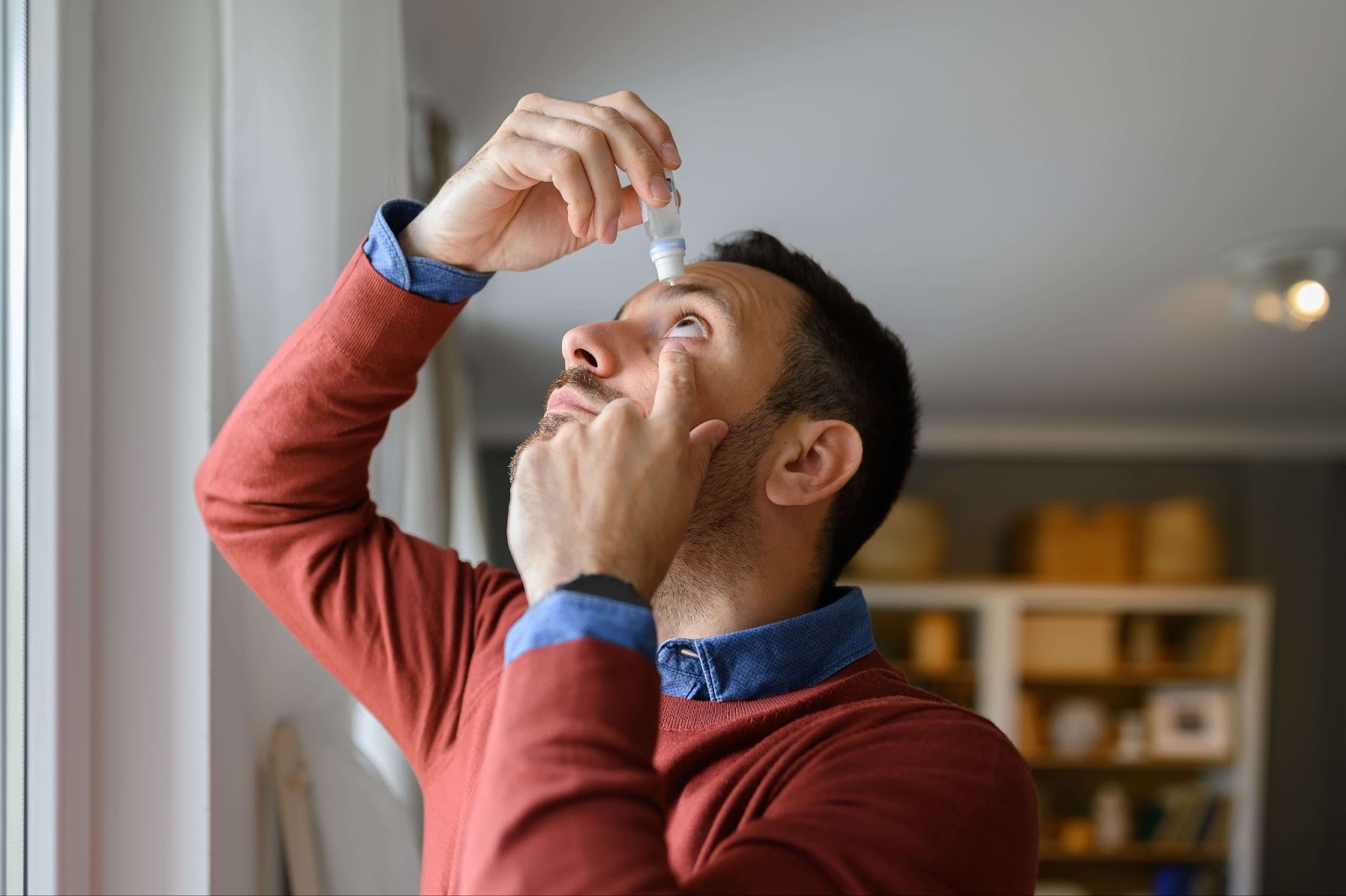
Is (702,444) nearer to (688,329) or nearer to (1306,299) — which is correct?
(688,329)

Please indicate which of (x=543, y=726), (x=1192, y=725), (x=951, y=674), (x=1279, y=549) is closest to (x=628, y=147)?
(x=543, y=726)

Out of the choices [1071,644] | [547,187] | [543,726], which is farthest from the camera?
[1071,644]

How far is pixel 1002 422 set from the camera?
5.11m

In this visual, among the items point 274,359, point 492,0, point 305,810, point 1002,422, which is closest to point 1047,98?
point 492,0

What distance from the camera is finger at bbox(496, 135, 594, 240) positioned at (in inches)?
34.6

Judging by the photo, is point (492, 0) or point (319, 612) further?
point (492, 0)

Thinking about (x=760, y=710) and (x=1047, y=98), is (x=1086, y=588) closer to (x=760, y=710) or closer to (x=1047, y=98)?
(x=1047, y=98)

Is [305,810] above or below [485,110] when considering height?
below

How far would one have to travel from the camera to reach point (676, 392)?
2.73 ft

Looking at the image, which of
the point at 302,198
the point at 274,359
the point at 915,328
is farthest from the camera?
the point at 915,328

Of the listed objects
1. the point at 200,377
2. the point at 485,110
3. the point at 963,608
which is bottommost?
the point at 963,608

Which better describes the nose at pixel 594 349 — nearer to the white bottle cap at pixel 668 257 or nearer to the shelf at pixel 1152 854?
the white bottle cap at pixel 668 257

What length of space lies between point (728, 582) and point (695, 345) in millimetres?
244

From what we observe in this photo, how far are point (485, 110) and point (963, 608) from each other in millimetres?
4016
